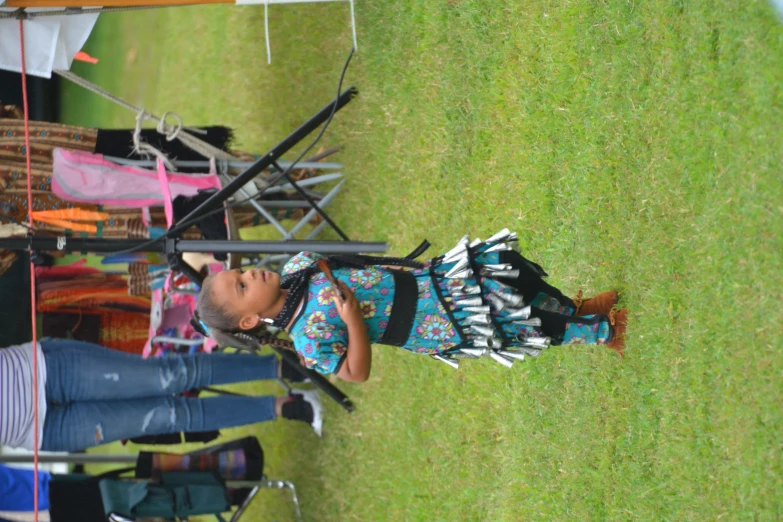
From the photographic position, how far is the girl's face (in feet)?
9.50

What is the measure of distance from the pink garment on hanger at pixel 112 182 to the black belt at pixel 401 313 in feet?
6.57

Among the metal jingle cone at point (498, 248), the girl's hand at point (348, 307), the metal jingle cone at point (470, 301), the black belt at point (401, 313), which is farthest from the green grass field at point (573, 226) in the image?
the girl's hand at point (348, 307)

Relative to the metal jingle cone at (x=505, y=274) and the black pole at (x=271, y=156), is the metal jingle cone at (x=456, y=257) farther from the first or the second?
the black pole at (x=271, y=156)

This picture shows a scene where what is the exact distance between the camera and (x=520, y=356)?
326 centimetres

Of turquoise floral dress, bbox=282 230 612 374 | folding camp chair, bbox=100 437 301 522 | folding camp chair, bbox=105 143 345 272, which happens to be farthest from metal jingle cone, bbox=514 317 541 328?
folding camp chair, bbox=100 437 301 522

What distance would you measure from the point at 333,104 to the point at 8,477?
9.03ft

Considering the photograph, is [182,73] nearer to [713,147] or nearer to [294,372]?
[294,372]

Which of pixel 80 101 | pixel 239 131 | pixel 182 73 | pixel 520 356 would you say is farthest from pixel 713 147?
pixel 182 73

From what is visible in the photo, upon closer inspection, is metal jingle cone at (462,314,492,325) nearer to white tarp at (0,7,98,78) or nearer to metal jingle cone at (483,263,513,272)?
metal jingle cone at (483,263,513,272)

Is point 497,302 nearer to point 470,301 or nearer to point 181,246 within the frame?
point 470,301

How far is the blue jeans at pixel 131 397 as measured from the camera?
4.54 meters

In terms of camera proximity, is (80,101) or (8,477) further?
(80,101)

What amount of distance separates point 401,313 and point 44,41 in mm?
2323

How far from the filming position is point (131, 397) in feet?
15.7
